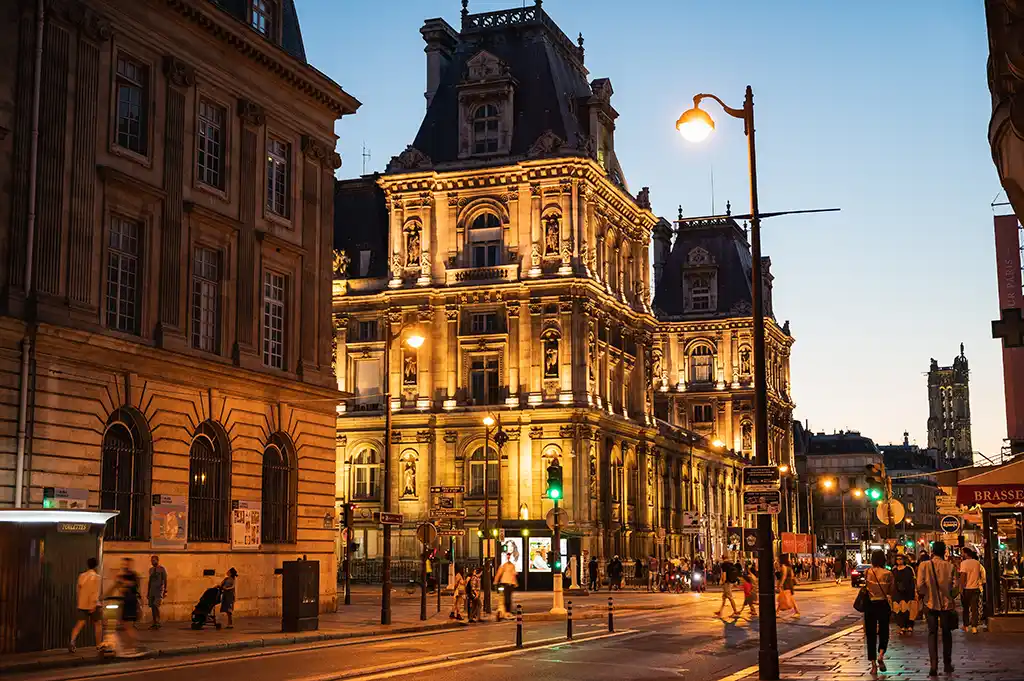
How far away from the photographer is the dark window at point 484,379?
246 feet

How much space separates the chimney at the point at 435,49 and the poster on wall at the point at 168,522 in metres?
50.6

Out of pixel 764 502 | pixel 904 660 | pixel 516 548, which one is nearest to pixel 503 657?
pixel 764 502

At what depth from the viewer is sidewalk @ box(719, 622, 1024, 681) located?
21094 millimetres

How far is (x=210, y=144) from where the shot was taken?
3841 cm

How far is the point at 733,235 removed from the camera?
380 ft

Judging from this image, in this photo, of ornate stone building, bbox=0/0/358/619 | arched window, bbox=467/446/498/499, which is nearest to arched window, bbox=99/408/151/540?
ornate stone building, bbox=0/0/358/619

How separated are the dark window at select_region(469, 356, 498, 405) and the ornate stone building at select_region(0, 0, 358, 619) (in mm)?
31997

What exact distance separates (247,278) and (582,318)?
3627 centimetres

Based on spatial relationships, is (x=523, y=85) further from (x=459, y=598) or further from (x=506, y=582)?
(x=459, y=598)

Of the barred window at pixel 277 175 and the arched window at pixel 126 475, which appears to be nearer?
the arched window at pixel 126 475

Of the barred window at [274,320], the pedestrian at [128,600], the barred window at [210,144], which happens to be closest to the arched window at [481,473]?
the barred window at [274,320]

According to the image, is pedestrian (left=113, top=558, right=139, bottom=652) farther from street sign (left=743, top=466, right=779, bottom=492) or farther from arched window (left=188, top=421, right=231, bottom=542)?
street sign (left=743, top=466, right=779, bottom=492)

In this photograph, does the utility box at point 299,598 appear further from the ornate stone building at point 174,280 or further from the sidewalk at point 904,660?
the sidewalk at point 904,660

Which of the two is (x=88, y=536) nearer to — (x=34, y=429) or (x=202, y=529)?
(x=34, y=429)
